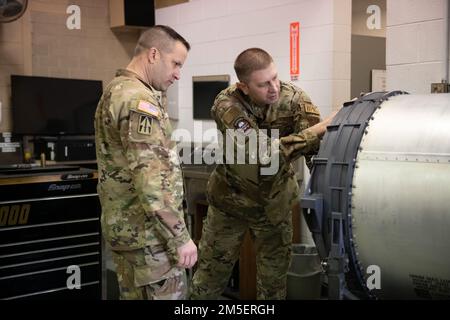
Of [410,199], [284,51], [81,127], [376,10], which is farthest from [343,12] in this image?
[81,127]

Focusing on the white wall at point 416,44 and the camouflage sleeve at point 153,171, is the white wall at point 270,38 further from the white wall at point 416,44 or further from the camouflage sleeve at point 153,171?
the camouflage sleeve at point 153,171

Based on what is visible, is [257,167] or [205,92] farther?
[205,92]

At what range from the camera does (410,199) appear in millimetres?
1853

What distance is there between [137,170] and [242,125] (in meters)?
0.77

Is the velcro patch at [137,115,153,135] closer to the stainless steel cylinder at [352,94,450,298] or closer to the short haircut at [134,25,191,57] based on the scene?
the short haircut at [134,25,191,57]

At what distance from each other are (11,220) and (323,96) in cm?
234

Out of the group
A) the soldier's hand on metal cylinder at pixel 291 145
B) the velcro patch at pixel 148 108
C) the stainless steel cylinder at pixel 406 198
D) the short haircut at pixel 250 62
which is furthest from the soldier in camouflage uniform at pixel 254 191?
the stainless steel cylinder at pixel 406 198

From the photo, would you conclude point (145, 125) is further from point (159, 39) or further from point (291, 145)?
point (291, 145)

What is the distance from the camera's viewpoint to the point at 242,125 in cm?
268

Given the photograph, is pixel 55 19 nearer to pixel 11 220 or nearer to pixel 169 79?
pixel 11 220

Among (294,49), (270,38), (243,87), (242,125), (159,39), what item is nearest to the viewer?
(159,39)

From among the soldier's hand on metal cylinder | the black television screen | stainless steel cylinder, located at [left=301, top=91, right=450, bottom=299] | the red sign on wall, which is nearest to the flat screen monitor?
the red sign on wall

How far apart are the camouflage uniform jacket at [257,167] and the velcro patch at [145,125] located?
70 centimetres

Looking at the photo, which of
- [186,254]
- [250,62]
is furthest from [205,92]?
[186,254]
